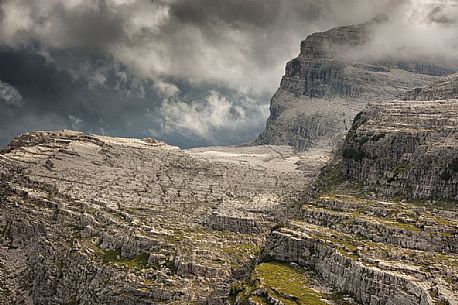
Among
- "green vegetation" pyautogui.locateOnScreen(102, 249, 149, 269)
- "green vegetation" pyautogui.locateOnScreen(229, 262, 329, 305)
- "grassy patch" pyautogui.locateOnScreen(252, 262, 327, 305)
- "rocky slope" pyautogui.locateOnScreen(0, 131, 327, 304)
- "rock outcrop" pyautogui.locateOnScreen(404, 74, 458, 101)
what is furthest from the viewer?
"rock outcrop" pyautogui.locateOnScreen(404, 74, 458, 101)

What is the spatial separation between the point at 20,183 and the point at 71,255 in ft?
174

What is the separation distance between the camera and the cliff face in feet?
385

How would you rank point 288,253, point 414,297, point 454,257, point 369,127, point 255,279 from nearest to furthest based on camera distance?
point 414,297, point 454,257, point 255,279, point 288,253, point 369,127

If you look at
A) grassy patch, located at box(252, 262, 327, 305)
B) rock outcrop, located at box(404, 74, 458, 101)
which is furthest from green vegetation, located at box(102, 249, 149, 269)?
rock outcrop, located at box(404, 74, 458, 101)

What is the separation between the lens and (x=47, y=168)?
642 ft

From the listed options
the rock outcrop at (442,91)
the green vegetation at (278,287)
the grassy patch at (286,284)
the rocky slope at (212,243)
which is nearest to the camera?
the grassy patch at (286,284)

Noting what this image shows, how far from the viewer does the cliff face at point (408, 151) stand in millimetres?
117438

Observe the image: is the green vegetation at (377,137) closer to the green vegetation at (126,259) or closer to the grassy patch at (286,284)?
the grassy patch at (286,284)

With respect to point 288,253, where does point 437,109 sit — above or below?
above

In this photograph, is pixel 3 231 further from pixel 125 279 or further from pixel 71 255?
pixel 125 279

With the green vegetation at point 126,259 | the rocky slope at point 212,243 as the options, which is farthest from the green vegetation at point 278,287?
the green vegetation at point 126,259

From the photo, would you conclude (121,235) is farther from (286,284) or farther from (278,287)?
(278,287)

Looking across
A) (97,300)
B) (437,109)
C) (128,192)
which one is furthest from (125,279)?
(437,109)

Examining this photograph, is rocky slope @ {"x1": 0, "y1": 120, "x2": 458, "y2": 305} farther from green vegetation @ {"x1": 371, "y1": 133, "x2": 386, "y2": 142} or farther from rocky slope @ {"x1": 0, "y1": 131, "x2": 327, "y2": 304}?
green vegetation @ {"x1": 371, "y1": 133, "x2": 386, "y2": 142}
